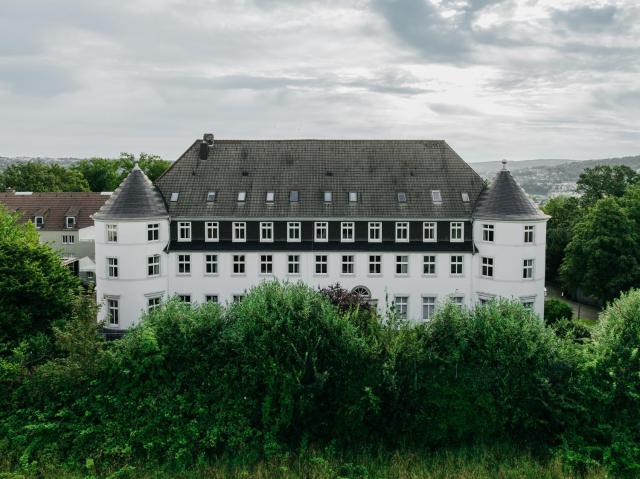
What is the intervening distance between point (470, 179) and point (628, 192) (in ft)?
63.1

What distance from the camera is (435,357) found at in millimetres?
20609

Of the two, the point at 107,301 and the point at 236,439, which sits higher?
the point at 107,301

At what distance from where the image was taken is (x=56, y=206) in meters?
61.1

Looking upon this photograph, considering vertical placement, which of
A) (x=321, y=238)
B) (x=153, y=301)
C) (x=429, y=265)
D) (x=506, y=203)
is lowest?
(x=153, y=301)

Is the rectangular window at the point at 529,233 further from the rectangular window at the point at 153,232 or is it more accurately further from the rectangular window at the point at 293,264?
the rectangular window at the point at 153,232

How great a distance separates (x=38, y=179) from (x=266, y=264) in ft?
194

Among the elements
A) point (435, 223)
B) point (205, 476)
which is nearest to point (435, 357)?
point (205, 476)

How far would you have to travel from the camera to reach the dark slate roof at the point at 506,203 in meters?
34.1

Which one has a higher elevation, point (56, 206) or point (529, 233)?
point (56, 206)

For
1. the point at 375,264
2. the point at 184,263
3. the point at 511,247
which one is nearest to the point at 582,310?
the point at 511,247

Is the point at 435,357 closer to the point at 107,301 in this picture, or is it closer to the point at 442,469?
the point at 442,469

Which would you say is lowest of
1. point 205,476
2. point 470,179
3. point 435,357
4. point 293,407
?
point 205,476

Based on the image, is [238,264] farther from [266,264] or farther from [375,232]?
[375,232]

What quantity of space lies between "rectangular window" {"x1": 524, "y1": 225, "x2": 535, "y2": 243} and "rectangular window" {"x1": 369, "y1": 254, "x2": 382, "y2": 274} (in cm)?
863
